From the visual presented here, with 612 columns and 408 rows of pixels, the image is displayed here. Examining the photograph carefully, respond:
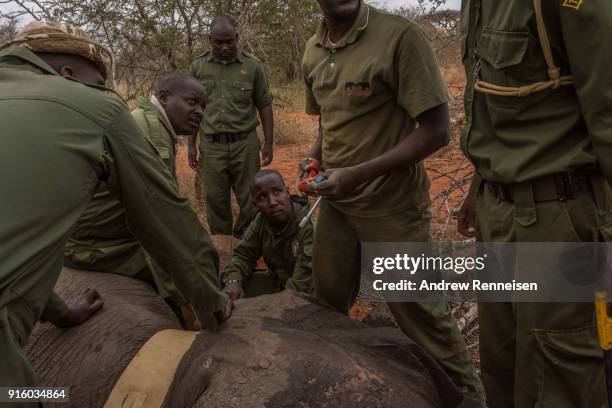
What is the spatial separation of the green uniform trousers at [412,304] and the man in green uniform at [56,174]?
2.88 feet

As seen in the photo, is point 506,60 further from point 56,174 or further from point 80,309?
point 80,309

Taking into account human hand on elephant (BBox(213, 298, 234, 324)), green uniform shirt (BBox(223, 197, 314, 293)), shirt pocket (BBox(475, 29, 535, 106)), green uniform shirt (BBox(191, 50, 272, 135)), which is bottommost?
human hand on elephant (BBox(213, 298, 234, 324))

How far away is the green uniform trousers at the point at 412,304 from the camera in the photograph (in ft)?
8.17

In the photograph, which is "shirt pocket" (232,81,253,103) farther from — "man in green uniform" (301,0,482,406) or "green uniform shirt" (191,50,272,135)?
"man in green uniform" (301,0,482,406)

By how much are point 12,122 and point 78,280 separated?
4.59 feet

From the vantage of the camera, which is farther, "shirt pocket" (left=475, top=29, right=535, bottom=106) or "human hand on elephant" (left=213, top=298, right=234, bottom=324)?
"human hand on elephant" (left=213, top=298, right=234, bottom=324)

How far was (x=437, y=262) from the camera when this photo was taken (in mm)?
2635

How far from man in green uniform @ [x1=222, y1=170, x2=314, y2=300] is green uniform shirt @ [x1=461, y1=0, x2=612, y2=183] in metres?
1.74

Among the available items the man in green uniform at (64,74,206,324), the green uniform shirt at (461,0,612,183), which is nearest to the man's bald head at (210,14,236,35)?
the man in green uniform at (64,74,206,324)

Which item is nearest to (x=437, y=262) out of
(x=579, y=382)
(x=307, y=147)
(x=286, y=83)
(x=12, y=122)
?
(x=579, y=382)

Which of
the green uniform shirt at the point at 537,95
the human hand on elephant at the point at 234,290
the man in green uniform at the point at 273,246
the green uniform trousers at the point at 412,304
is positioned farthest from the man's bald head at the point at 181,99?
the green uniform shirt at the point at 537,95

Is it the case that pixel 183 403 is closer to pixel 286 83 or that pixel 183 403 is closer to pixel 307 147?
pixel 286 83

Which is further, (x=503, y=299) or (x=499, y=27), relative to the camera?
(x=503, y=299)

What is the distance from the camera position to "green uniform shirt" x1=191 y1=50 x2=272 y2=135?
5.32 meters
